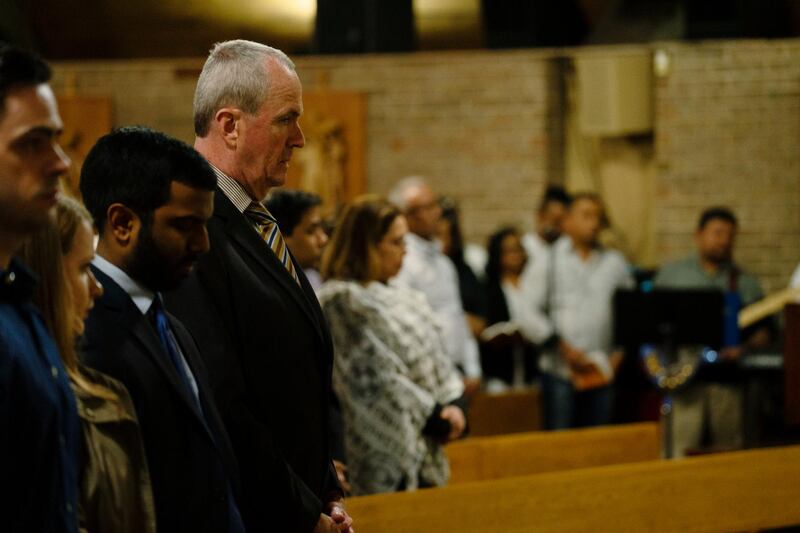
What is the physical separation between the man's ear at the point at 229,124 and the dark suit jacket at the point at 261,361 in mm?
117

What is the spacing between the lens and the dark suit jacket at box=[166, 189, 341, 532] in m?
2.25

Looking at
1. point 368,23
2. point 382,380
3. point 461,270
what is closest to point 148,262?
point 382,380

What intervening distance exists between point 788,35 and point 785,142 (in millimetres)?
711

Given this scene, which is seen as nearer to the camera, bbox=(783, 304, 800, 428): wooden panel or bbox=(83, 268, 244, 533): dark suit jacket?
bbox=(83, 268, 244, 533): dark suit jacket

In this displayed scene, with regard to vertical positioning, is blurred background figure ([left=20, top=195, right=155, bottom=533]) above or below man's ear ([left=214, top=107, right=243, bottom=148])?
below

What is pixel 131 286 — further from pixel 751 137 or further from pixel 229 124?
pixel 751 137

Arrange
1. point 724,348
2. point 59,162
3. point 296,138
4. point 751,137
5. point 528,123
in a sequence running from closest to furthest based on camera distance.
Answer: point 59,162, point 296,138, point 724,348, point 751,137, point 528,123

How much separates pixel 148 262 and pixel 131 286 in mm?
47

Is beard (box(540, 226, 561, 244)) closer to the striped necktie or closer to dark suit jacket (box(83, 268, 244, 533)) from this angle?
the striped necktie

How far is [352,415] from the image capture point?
3834mm

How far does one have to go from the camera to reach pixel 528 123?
885 centimetres

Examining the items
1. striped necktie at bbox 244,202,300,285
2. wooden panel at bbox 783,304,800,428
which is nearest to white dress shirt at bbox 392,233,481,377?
wooden panel at bbox 783,304,800,428

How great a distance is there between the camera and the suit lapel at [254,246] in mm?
2357

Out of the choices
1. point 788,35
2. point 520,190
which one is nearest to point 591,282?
point 520,190
